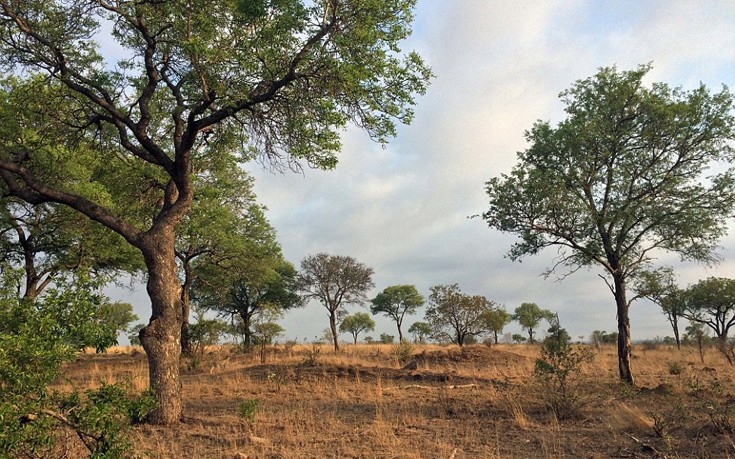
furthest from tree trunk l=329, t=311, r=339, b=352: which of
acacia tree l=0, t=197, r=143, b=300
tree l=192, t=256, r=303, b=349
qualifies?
acacia tree l=0, t=197, r=143, b=300

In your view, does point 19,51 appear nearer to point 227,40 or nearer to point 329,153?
point 227,40

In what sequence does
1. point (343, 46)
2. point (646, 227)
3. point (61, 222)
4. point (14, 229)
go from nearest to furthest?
point (343, 46) → point (646, 227) → point (61, 222) → point (14, 229)

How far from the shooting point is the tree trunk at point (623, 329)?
1391 centimetres

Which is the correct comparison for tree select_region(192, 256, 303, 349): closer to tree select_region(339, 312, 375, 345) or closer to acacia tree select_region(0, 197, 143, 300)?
acacia tree select_region(0, 197, 143, 300)

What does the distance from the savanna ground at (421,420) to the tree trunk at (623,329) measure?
608 millimetres

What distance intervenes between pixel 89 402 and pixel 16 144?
12.0 m

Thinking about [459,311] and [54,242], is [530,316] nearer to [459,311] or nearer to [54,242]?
[459,311]

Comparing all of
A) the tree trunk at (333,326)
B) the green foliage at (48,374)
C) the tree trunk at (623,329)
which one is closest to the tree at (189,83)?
the green foliage at (48,374)

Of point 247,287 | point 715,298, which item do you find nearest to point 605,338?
point 715,298

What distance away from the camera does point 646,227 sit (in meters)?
14.3

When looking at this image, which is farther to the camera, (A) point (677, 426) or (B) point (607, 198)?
(B) point (607, 198)

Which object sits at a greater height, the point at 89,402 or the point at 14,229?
the point at 14,229

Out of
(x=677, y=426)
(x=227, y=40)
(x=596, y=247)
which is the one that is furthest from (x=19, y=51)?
(x=596, y=247)

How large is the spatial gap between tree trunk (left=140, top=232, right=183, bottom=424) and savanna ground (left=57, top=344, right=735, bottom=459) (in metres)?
0.45
